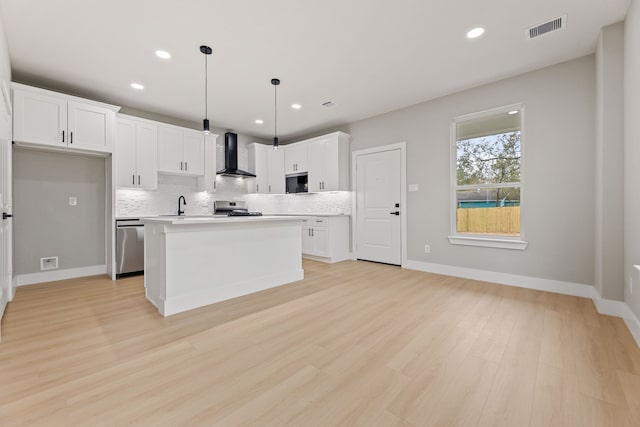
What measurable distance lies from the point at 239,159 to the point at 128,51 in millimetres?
3300

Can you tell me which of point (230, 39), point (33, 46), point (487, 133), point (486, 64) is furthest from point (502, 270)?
point (33, 46)

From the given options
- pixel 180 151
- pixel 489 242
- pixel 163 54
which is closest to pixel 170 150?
pixel 180 151

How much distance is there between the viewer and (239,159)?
623 centimetres

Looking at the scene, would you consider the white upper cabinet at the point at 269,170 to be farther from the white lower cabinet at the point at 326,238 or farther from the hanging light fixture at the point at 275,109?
the white lower cabinet at the point at 326,238

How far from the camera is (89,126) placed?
381 cm

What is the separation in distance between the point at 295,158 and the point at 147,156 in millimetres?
2846

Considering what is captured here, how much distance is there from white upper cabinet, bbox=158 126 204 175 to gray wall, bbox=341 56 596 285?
426 centimetres

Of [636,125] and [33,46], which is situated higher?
[33,46]

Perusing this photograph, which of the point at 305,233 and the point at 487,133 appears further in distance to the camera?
the point at 305,233

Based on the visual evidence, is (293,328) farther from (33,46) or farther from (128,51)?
(33,46)

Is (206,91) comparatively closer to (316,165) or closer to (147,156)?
(147,156)

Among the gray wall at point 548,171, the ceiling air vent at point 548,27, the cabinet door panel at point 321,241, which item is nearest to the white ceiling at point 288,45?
the ceiling air vent at point 548,27

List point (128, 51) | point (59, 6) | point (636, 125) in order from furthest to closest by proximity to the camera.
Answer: point (128, 51), point (59, 6), point (636, 125)

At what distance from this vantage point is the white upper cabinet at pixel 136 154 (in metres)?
4.24
